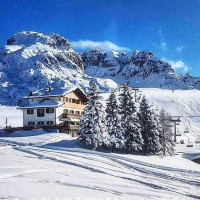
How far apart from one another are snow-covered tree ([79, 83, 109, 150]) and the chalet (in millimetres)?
12676

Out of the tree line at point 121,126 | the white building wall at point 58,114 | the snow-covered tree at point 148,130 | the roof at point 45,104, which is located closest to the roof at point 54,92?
the roof at point 45,104

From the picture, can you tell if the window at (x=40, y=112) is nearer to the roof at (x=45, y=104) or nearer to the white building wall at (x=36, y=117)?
the white building wall at (x=36, y=117)

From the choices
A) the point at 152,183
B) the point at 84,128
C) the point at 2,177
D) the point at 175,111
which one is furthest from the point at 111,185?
the point at 175,111

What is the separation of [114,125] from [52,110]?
16885mm

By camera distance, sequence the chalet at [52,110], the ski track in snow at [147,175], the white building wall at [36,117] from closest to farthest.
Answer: the ski track in snow at [147,175] < the chalet at [52,110] < the white building wall at [36,117]

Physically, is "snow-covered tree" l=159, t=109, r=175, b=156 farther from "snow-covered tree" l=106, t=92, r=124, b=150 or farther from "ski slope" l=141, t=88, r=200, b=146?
"ski slope" l=141, t=88, r=200, b=146

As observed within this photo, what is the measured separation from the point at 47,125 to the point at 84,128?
16516 millimetres

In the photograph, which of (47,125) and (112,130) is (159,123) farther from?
(47,125)

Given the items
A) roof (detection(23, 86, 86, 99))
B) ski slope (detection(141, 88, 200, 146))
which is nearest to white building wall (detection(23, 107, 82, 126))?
roof (detection(23, 86, 86, 99))

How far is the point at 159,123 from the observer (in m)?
52.6

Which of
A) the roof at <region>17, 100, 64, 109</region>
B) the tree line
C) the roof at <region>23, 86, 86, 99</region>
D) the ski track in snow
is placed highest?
the roof at <region>23, 86, 86, 99</region>

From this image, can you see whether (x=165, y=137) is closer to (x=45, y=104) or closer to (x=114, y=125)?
(x=114, y=125)

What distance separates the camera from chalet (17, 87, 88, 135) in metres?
58.4

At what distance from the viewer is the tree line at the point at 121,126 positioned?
43.8 meters
